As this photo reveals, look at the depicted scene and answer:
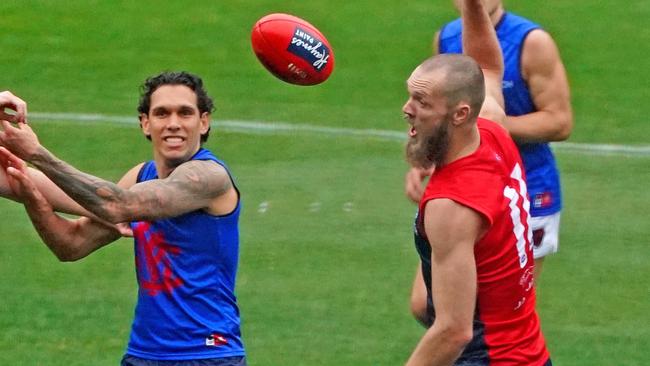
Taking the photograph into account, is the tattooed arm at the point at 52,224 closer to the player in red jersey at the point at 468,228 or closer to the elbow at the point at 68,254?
the elbow at the point at 68,254

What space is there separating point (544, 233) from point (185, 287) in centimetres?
242

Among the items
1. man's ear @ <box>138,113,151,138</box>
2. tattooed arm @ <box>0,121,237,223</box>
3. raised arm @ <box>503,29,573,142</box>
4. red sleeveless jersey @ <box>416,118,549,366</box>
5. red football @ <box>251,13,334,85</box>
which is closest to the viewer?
red sleeveless jersey @ <box>416,118,549,366</box>

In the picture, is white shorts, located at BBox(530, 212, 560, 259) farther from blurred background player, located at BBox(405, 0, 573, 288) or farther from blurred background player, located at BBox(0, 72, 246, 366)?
blurred background player, located at BBox(0, 72, 246, 366)

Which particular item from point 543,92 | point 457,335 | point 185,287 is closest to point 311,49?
point 543,92

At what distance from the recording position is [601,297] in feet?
35.3

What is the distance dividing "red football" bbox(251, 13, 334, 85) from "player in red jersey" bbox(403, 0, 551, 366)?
2.17m

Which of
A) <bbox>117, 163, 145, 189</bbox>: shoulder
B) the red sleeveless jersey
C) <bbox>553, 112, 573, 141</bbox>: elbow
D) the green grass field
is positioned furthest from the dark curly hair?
the green grass field

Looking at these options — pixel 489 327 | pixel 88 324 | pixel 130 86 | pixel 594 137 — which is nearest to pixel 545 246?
pixel 489 327

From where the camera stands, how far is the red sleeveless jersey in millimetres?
5785

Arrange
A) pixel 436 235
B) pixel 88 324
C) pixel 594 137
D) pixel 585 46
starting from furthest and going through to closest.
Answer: pixel 585 46, pixel 594 137, pixel 88 324, pixel 436 235

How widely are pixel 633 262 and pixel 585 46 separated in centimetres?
861

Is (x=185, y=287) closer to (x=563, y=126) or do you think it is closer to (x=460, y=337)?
(x=460, y=337)

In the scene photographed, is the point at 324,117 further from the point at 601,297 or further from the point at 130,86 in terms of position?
the point at 601,297

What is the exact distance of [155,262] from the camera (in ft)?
21.8
